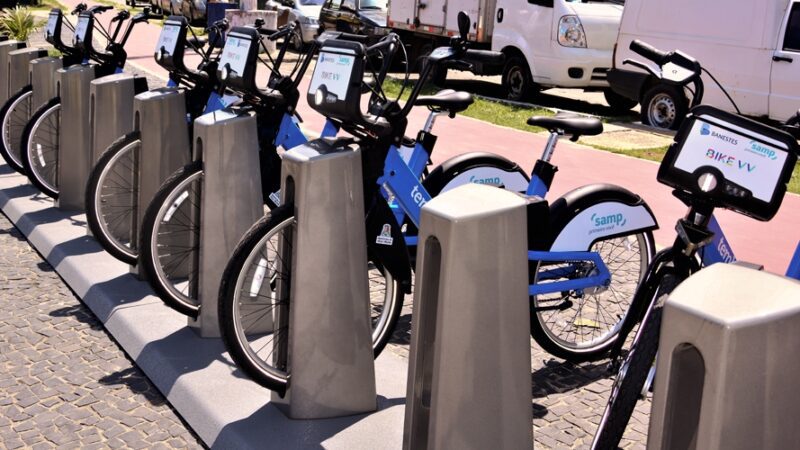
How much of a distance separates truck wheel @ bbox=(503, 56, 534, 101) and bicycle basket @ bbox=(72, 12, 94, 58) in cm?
846

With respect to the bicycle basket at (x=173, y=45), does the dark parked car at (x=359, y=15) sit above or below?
below

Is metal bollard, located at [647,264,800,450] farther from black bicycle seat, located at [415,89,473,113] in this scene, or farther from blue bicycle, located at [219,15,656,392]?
black bicycle seat, located at [415,89,473,113]

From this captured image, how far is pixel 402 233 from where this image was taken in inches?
183

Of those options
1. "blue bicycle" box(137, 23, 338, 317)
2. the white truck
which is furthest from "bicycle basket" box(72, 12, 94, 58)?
the white truck

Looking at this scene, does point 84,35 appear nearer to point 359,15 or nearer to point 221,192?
point 221,192

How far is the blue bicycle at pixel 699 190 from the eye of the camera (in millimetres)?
3180

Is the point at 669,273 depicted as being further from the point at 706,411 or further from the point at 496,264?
the point at 706,411

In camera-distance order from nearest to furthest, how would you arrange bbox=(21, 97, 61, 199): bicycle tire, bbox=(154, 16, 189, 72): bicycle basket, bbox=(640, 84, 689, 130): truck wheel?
bbox=(154, 16, 189, 72): bicycle basket
bbox=(21, 97, 61, 199): bicycle tire
bbox=(640, 84, 689, 130): truck wheel

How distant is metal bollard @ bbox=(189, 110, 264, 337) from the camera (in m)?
4.76

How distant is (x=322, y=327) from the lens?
12.8 ft

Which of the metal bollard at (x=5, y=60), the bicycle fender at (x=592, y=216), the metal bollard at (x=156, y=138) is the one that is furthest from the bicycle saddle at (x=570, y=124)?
the metal bollard at (x=5, y=60)

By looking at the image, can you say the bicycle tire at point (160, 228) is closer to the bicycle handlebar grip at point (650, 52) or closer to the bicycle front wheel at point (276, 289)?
the bicycle front wheel at point (276, 289)

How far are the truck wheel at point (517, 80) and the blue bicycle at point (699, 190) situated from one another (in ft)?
38.3

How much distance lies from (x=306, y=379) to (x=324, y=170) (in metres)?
0.77
